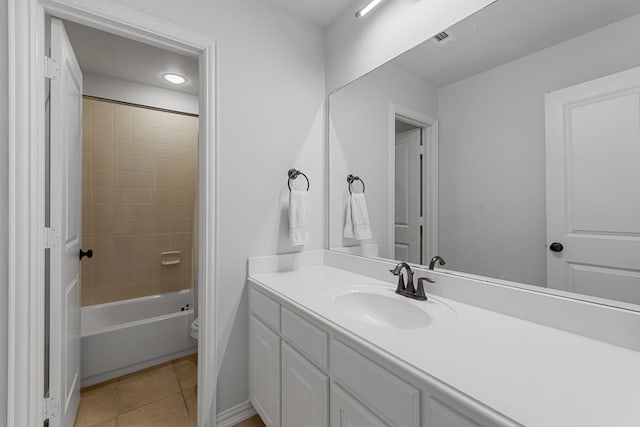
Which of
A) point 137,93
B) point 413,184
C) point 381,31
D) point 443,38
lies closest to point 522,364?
point 413,184

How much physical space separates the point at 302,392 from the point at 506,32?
1.65 metres

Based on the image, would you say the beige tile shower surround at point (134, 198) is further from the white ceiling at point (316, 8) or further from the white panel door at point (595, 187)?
the white panel door at point (595, 187)

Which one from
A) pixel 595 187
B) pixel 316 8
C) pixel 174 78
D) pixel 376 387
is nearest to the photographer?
pixel 376 387

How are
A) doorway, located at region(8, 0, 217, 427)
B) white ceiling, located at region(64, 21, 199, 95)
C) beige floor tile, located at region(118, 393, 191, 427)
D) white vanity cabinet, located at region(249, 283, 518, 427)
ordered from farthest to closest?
white ceiling, located at region(64, 21, 199, 95), beige floor tile, located at region(118, 393, 191, 427), doorway, located at region(8, 0, 217, 427), white vanity cabinet, located at region(249, 283, 518, 427)

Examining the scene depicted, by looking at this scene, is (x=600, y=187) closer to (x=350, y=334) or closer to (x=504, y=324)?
(x=504, y=324)

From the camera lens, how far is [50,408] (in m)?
1.29

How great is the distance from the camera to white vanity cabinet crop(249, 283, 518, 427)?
0.67 metres

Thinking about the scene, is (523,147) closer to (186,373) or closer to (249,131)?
(249,131)

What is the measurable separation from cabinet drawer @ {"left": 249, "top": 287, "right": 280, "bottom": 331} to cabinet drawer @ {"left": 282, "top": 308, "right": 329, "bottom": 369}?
7cm

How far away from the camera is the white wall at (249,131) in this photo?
1559 millimetres

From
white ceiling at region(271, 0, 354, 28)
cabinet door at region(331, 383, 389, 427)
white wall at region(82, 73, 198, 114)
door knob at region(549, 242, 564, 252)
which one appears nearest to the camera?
cabinet door at region(331, 383, 389, 427)

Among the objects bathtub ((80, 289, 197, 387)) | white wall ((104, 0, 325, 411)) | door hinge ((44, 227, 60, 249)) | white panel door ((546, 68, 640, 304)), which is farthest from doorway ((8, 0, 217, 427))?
white panel door ((546, 68, 640, 304))

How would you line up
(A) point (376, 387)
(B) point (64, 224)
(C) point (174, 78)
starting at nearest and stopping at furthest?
(A) point (376, 387) < (B) point (64, 224) < (C) point (174, 78)

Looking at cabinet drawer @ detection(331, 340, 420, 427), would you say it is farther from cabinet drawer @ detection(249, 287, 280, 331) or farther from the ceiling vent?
the ceiling vent
